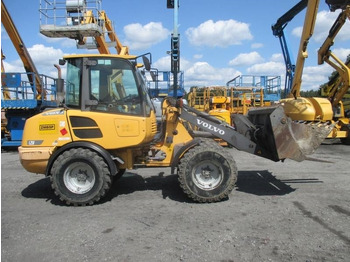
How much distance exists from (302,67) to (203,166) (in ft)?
24.8

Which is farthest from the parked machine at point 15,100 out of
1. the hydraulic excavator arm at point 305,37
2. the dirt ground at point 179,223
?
the hydraulic excavator arm at point 305,37

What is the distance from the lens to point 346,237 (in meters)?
4.12

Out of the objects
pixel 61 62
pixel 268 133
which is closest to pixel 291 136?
pixel 268 133

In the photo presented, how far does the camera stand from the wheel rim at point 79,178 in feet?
18.1

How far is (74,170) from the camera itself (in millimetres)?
5598

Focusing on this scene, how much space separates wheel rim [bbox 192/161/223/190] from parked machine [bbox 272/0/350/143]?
2230 millimetres

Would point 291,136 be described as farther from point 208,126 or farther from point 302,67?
point 302,67

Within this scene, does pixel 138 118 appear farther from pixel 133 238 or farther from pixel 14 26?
pixel 14 26

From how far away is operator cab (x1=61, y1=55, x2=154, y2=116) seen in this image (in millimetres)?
5641

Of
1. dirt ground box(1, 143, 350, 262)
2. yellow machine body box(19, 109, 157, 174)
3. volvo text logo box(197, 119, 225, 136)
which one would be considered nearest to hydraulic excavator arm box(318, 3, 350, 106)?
dirt ground box(1, 143, 350, 262)

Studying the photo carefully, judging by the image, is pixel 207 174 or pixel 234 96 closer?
pixel 207 174

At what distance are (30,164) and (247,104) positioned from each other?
12889 millimetres

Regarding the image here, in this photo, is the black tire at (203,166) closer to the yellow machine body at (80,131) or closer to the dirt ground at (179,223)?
the dirt ground at (179,223)

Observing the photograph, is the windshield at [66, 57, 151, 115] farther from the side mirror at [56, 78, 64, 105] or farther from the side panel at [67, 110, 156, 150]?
the side mirror at [56, 78, 64, 105]
